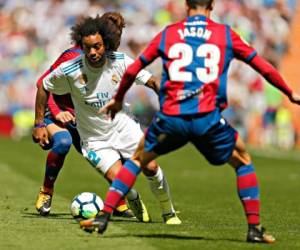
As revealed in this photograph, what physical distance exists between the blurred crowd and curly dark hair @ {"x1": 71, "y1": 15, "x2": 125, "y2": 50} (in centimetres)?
2244

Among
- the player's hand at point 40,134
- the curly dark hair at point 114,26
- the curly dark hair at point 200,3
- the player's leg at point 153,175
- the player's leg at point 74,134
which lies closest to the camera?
the curly dark hair at point 200,3

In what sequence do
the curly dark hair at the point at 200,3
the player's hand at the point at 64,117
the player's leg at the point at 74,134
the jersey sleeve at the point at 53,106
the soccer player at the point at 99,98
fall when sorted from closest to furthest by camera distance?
the curly dark hair at the point at 200,3
the soccer player at the point at 99,98
the player's hand at the point at 64,117
the jersey sleeve at the point at 53,106
the player's leg at the point at 74,134

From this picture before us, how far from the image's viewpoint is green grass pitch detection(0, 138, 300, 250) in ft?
24.5

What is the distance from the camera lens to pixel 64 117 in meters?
9.30

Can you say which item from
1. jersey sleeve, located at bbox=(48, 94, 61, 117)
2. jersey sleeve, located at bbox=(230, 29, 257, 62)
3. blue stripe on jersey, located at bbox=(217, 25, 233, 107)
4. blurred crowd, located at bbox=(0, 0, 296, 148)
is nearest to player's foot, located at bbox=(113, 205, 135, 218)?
jersey sleeve, located at bbox=(48, 94, 61, 117)

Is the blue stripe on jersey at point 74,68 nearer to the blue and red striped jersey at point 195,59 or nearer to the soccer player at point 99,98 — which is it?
the soccer player at point 99,98

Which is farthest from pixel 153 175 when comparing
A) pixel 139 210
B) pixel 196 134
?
pixel 196 134

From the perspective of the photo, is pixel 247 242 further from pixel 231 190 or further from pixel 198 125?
pixel 231 190

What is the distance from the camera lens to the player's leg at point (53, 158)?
9648 millimetres

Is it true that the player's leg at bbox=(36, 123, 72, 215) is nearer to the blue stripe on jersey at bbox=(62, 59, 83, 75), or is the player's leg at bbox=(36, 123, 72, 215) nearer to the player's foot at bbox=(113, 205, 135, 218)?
the player's foot at bbox=(113, 205, 135, 218)

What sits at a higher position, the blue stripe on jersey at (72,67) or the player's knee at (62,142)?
the blue stripe on jersey at (72,67)

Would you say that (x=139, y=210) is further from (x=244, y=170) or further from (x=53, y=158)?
(x=244, y=170)

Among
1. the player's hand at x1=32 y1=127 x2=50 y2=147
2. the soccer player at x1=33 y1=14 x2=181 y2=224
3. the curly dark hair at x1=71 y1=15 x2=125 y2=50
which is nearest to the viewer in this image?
the curly dark hair at x1=71 y1=15 x2=125 y2=50

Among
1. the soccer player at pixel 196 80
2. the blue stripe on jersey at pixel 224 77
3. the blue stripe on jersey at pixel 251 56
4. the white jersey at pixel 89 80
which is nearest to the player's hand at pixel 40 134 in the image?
the white jersey at pixel 89 80
